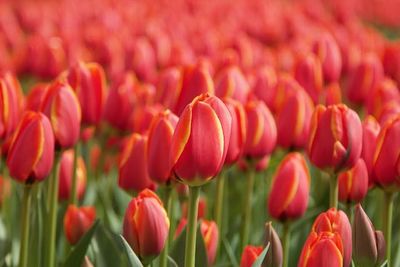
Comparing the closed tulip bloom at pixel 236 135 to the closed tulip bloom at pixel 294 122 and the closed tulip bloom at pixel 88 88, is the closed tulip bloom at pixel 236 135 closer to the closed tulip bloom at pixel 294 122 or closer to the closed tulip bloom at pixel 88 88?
the closed tulip bloom at pixel 294 122

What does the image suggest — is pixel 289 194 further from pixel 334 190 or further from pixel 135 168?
pixel 135 168

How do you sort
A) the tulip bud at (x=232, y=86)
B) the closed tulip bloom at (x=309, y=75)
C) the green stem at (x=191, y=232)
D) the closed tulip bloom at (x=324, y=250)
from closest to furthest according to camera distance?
the closed tulip bloom at (x=324, y=250), the green stem at (x=191, y=232), the tulip bud at (x=232, y=86), the closed tulip bloom at (x=309, y=75)

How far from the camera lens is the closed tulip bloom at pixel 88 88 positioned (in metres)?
2.57

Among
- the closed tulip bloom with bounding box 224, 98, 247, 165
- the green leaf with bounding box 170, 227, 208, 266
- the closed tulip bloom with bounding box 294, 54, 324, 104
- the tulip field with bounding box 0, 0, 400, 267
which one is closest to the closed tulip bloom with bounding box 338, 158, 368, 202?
the tulip field with bounding box 0, 0, 400, 267

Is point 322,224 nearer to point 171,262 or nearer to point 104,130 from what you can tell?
point 171,262

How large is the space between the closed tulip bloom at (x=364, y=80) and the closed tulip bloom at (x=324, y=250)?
1.69 m

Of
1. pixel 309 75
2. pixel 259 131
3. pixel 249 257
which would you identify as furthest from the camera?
pixel 309 75

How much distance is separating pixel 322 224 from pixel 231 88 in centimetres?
Result: 103

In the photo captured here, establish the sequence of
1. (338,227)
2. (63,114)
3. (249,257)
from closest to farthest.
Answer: (338,227), (249,257), (63,114)

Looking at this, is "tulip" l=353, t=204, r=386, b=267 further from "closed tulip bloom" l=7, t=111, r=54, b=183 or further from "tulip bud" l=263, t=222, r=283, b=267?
"closed tulip bloom" l=7, t=111, r=54, b=183

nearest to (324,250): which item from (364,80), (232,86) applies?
(232,86)

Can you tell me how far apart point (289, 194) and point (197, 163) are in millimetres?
532

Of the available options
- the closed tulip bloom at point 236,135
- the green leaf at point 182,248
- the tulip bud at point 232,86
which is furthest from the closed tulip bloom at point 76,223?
the tulip bud at point 232,86

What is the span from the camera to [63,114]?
7.39ft
